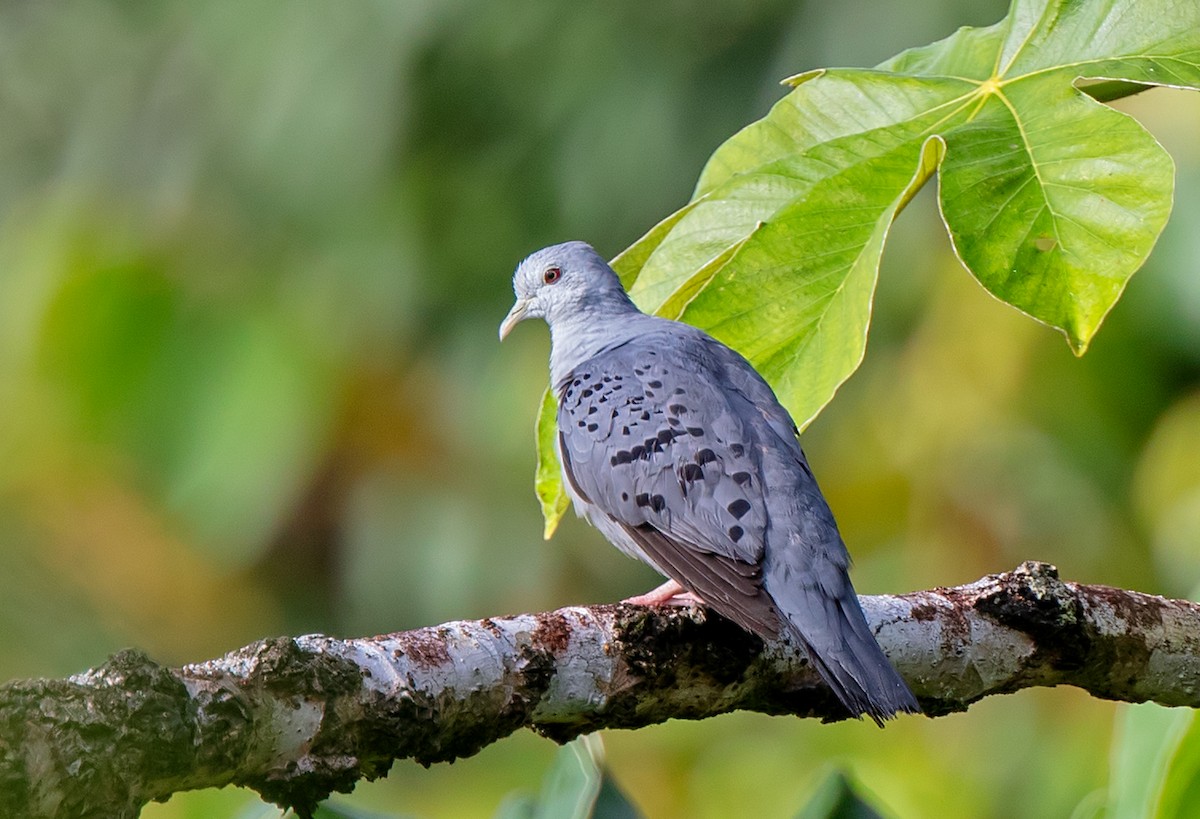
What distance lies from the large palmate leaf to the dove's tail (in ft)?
1.15

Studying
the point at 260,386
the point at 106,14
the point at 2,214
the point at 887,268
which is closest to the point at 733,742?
the point at 887,268

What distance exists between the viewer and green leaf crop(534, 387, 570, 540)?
10.1 ft

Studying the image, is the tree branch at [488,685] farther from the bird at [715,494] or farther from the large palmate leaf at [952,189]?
the large palmate leaf at [952,189]

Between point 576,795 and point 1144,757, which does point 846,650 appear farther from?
point 1144,757

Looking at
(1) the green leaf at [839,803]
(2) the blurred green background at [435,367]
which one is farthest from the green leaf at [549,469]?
(2) the blurred green background at [435,367]

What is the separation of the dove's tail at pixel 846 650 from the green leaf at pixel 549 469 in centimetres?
67

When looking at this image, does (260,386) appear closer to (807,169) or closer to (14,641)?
(14,641)

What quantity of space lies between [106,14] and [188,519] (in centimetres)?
539

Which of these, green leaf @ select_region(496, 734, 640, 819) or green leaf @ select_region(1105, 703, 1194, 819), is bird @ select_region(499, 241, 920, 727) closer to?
green leaf @ select_region(496, 734, 640, 819)

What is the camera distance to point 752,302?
8.08 ft

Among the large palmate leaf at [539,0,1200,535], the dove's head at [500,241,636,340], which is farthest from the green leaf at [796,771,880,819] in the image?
the dove's head at [500,241,636,340]

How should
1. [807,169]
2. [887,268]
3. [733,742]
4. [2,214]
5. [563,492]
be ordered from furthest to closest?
1. [2,214]
2. [887,268]
3. [733,742]
4. [563,492]
5. [807,169]

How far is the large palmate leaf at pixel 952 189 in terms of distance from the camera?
2.15m

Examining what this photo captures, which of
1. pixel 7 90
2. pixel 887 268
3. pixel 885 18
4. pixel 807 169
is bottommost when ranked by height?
pixel 887 268
